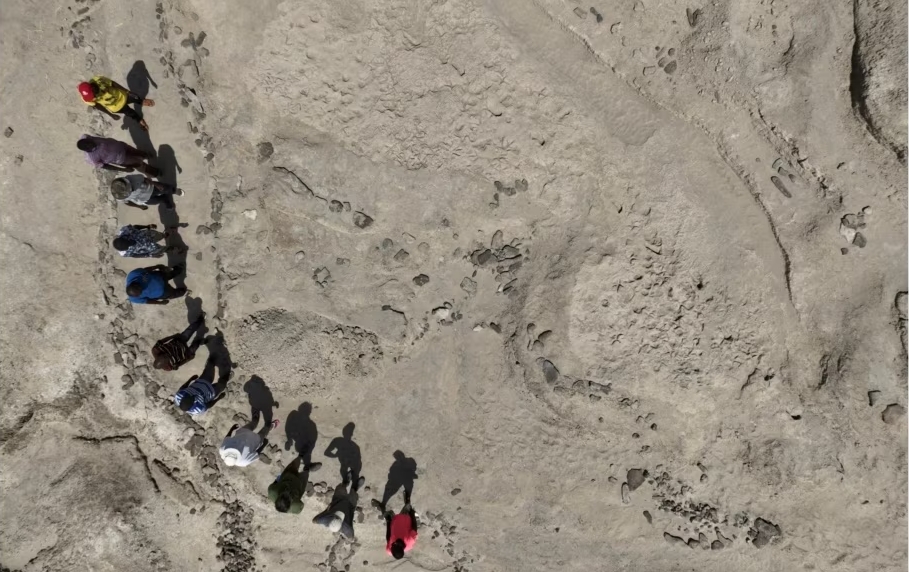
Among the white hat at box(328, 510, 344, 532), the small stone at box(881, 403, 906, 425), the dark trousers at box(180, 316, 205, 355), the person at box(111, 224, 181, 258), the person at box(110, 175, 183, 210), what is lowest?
the white hat at box(328, 510, 344, 532)

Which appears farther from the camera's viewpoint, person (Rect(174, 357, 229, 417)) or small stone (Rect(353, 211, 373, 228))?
small stone (Rect(353, 211, 373, 228))

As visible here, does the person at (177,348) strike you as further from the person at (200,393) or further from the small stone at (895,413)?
the small stone at (895,413)

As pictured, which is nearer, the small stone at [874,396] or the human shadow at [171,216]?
the small stone at [874,396]

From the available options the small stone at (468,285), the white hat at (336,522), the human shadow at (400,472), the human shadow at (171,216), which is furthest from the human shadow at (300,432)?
the small stone at (468,285)

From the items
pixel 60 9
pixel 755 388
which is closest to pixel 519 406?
pixel 755 388

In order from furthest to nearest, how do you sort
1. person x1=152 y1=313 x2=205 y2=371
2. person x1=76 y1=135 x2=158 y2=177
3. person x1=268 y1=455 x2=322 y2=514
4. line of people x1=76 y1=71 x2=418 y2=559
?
person x1=268 y1=455 x2=322 y2=514
person x1=152 y1=313 x2=205 y2=371
line of people x1=76 y1=71 x2=418 y2=559
person x1=76 y1=135 x2=158 y2=177

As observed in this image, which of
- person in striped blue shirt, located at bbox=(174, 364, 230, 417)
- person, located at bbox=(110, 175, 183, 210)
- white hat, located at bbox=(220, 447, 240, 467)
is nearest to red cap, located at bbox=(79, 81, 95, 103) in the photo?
person, located at bbox=(110, 175, 183, 210)

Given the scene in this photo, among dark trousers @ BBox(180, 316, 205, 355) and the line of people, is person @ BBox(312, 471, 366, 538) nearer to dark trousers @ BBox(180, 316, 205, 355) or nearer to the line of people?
the line of people
